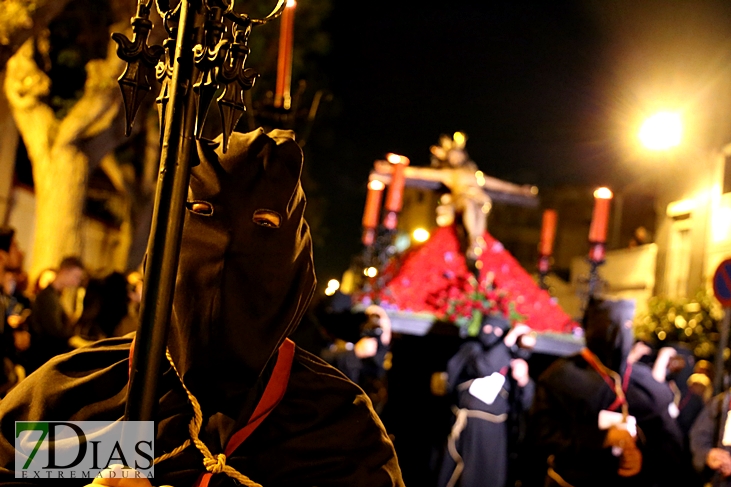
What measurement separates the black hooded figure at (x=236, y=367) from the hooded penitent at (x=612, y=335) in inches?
179

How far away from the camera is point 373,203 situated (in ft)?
35.6

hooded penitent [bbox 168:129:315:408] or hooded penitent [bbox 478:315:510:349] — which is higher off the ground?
hooded penitent [bbox 168:129:315:408]

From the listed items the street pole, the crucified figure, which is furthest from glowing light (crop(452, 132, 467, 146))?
the street pole

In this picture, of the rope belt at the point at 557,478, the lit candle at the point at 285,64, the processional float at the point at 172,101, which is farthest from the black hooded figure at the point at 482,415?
the processional float at the point at 172,101

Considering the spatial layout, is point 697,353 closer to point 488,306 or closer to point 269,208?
point 488,306

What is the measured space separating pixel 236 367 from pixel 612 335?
4956mm

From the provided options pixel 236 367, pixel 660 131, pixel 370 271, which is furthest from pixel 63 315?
pixel 660 131

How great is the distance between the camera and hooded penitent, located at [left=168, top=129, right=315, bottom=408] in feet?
8.02

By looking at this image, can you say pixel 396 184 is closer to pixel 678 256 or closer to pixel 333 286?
pixel 333 286

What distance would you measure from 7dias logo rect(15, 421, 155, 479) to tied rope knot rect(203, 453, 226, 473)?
27cm

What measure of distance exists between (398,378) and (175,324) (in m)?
9.63

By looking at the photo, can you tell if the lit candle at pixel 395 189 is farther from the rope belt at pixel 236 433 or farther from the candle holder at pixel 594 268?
the rope belt at pixel 236 433

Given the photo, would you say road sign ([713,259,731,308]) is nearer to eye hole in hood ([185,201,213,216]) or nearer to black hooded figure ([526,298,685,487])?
black hooded figure ([526,298,685,487])

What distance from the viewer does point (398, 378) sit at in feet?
39.0
